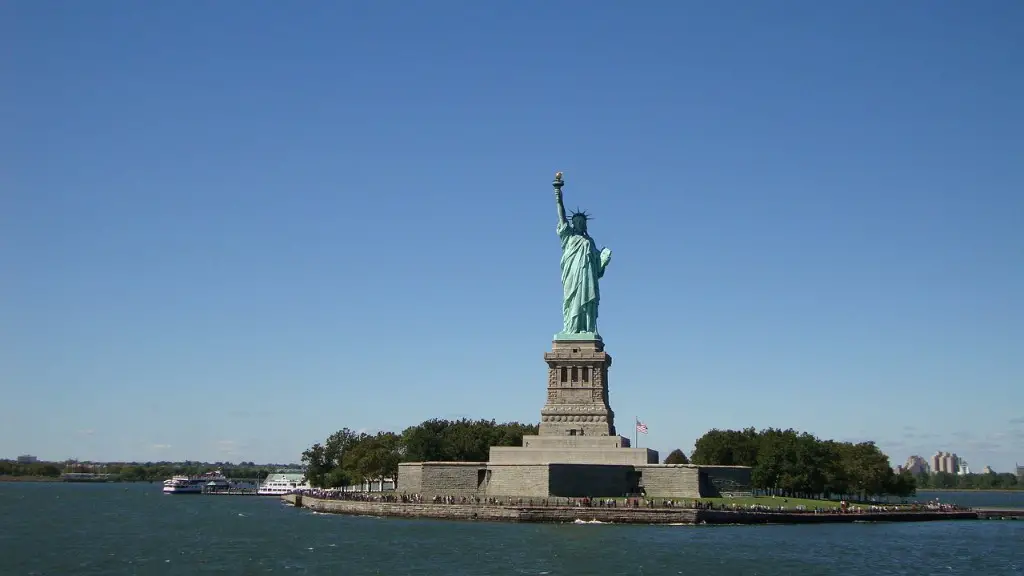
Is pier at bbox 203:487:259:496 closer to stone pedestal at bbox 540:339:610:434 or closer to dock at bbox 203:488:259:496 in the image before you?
dock at bbox 203:488:259:496

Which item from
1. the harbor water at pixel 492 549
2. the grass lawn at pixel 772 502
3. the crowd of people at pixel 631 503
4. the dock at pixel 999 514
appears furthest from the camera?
the dock at pixel 999 514

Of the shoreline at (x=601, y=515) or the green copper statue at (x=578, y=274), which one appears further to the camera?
the green copper statue at (x=578, y=274)

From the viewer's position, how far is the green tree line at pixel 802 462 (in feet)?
260

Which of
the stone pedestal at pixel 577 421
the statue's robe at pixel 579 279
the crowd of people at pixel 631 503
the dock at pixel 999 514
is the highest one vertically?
the statue's robe at pixel 579 279

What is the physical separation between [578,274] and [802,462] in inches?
889

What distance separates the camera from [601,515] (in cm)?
5981

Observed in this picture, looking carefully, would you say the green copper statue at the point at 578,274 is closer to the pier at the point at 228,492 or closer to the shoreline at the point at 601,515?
the shoreline at the point at 601,515

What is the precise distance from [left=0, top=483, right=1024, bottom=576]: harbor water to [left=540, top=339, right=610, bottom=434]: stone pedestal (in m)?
12.9

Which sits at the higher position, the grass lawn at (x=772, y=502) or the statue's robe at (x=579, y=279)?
the statue's robe at (x=579, y=279)

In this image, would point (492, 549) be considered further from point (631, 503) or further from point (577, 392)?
point (577, 392)

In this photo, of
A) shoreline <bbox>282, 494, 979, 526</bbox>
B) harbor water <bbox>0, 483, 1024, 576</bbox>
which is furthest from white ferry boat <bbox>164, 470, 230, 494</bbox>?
shoreline <bbox>282, 494, 979, 526</bbox>

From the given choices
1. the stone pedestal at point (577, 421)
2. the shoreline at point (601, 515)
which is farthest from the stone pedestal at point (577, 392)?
the shoreline at point (601, 515)

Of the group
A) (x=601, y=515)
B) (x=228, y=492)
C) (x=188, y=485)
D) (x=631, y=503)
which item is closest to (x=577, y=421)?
(x=631, y=503)

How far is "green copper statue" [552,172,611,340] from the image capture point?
74.4 metres
